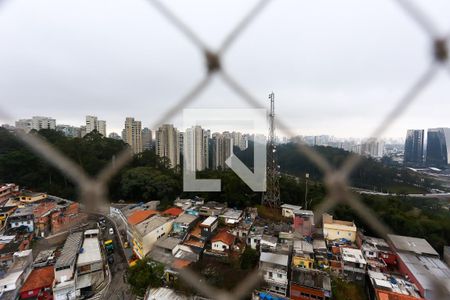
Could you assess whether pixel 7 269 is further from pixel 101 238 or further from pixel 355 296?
pixel 355 296

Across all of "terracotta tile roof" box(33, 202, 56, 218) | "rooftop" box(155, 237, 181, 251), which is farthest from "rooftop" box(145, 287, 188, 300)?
"terracotta tile roof" box(33, 202, 56, 218)

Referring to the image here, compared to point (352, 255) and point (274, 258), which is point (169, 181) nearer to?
point (274, 258)

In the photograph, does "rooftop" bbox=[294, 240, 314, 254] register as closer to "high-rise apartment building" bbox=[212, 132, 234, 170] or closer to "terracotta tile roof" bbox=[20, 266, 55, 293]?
"high-rise apartment building" bbox=[212, 132, 234, 170]

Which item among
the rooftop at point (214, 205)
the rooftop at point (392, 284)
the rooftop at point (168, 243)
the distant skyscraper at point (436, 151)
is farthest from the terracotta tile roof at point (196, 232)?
the distant skyscraper at point (436, 151)

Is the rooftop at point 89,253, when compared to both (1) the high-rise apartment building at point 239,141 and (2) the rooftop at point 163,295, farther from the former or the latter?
(1) the high-rise apartment building at point 239,141

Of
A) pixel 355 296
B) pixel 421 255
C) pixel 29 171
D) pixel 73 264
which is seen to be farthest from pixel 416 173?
pixel 29 171

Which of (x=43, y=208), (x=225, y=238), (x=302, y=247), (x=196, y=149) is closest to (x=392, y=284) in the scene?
(x=302, y=247)

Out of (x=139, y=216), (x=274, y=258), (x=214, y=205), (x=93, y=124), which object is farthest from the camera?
(x=93, y=124)
